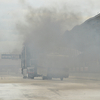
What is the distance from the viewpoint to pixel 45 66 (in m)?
42.8

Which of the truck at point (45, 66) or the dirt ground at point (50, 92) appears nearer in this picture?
the dirt ground at point (50, 92)

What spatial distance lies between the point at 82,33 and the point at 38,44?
11.6 m

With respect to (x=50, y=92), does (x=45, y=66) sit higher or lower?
higher

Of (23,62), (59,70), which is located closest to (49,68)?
(59,70)

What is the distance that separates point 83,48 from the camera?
6038 cm

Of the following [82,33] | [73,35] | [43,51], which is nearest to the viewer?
[43,51]

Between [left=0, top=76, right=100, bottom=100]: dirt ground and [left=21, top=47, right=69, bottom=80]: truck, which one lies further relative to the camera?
[left=21, top=47, right=69, bottom=80]: truck

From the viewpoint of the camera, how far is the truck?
135ft

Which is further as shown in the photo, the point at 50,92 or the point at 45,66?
the point at 45,66

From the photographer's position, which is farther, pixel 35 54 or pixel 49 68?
pixel 35 54

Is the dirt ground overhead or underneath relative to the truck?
underneath

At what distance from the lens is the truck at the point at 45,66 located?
135 ft

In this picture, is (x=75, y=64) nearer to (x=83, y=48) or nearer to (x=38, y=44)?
(x=83, y=48)

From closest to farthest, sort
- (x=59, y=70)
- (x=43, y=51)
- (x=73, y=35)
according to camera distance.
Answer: (x=59, y=70) → (x=43, y=51) → (x=73, y=35)
